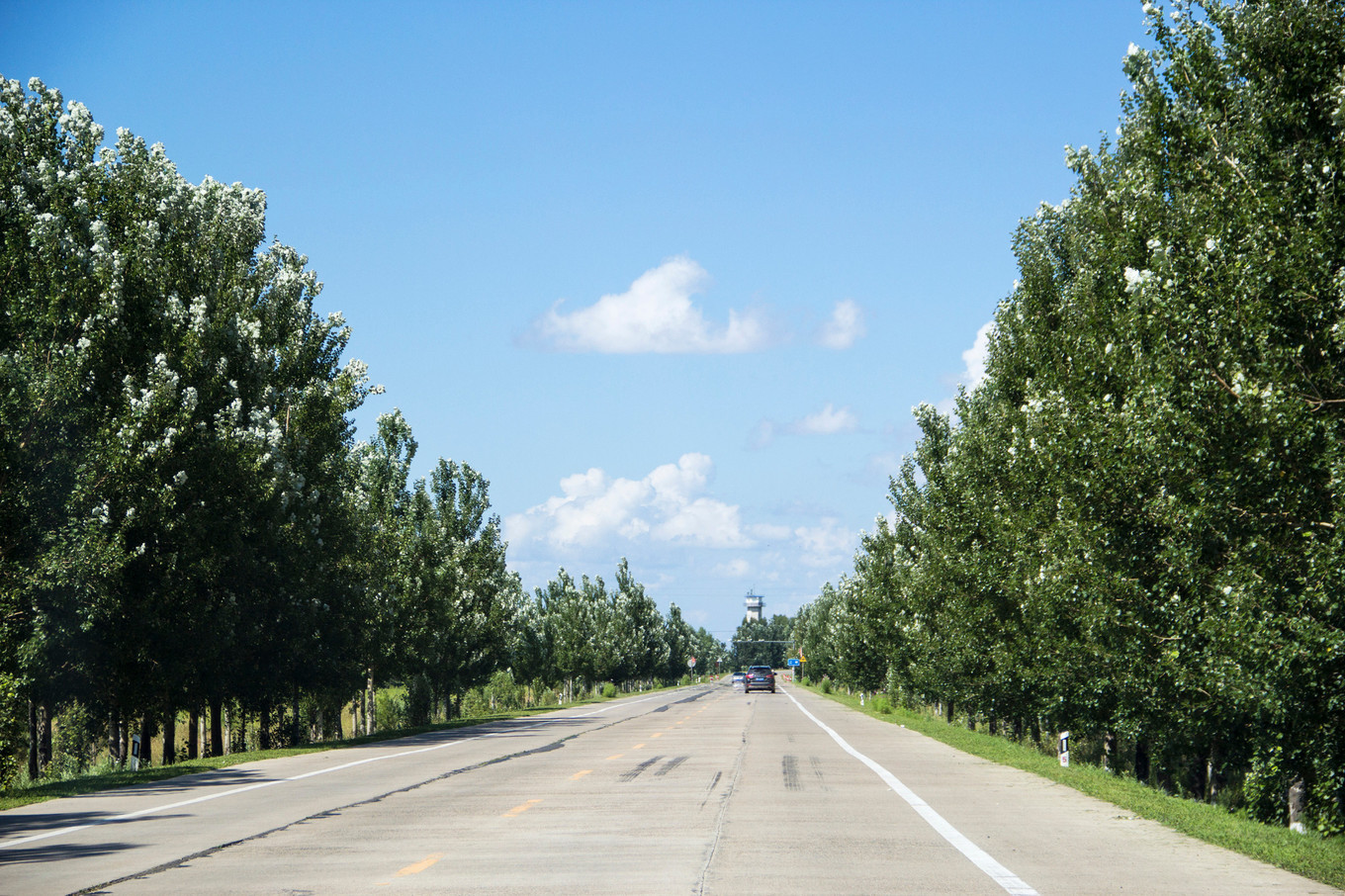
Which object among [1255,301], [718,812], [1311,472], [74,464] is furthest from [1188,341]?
[74,464]

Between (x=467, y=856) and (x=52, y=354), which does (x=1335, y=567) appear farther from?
(x=52, y=354)

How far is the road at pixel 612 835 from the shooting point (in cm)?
966

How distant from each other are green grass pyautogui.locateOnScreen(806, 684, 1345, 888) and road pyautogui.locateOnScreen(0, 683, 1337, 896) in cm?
32

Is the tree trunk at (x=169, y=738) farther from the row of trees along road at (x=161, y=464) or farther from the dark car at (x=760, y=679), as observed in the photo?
the dark car at (x=760, y=679)

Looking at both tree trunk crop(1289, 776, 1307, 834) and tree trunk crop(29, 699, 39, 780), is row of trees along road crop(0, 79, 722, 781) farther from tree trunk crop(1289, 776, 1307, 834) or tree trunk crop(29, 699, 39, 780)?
tree trunk crop(1289, 776, 1307, 834)

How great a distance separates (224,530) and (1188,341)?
23.3 meters

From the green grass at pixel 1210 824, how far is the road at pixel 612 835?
1.03 ft

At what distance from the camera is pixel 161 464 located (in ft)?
87.6

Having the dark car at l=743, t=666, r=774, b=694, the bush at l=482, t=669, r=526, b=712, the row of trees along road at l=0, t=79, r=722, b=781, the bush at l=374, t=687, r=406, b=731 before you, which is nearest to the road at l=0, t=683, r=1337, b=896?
the row of trees along road at l=0, t=79, r=722, b=781

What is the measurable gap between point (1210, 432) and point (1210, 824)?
4320 mm

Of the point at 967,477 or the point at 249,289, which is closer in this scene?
the point at 967,477

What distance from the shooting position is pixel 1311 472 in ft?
42.4

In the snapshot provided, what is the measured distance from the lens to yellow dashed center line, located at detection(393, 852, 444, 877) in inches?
397

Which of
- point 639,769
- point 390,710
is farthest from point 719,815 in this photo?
point 390,710
